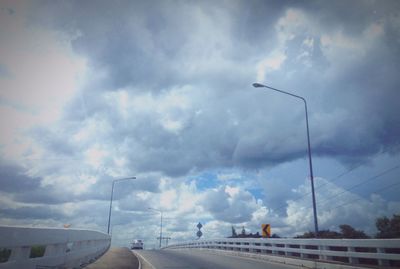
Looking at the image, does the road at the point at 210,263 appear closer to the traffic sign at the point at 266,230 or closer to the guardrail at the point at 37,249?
the traffic sign at the point at 266,230

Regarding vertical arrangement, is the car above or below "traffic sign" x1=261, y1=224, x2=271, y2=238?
below

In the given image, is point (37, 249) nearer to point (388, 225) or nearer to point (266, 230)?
point (266, 230)

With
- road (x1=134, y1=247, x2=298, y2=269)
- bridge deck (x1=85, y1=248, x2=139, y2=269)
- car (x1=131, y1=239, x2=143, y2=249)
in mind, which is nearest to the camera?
bridge deck (x1=85, y1=248, x2=139, y2=269)

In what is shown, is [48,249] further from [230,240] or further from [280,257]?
[230,240]

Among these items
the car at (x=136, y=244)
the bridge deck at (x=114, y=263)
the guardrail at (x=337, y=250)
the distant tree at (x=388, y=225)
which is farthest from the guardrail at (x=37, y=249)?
the car at (x=136, y=244)

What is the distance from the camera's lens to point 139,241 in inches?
→ 2345

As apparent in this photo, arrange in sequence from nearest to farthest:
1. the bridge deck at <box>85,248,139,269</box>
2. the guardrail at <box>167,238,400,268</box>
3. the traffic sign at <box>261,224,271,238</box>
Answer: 1. the guardrail at <box>167,238,400,268</box>
2. the bridge deck at <box>85,248,139,269</box>
3. the traffic sign at <box>261,224,271,238</box>

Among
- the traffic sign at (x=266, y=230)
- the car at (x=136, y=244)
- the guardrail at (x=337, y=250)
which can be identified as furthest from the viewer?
the car at (x=136, y=244)

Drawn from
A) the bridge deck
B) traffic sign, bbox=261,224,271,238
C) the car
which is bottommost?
the car

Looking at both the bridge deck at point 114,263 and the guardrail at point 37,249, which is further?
the bridge deck at point 114,263

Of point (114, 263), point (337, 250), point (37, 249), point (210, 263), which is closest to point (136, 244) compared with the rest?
point (114, 263)

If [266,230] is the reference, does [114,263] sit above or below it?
below

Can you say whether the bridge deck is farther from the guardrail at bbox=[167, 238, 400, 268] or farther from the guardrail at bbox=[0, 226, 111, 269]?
the guardrail at bbox=[167, 238, 400, 268]

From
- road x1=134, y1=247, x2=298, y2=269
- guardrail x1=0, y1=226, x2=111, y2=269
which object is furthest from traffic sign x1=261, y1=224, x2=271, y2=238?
guardrail x1=0, y1=226, x2=111, y2=269
